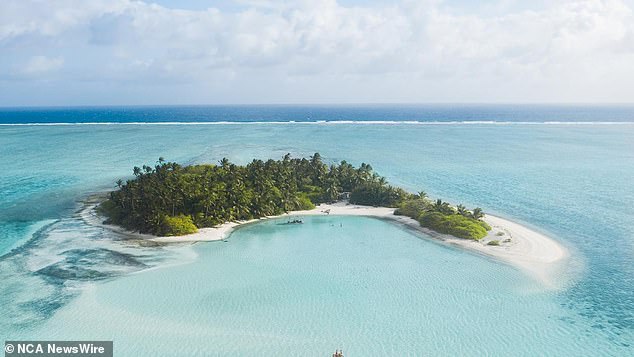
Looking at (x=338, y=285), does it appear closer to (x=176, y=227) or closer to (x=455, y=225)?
(x=455, y=225)

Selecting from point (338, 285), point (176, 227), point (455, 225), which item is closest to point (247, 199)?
point (176, 227)

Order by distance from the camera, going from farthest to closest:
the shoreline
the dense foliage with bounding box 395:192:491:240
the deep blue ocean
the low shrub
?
the dense foliage with bounding box 395:192:491:240 → the low shrub → the shoreline → the deep blue ocean

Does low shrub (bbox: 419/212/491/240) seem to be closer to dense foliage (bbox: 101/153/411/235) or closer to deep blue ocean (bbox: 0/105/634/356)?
deep blue ocean (bbox: 0/105/634/356)

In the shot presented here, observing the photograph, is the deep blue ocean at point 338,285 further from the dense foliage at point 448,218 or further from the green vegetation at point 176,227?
the dense foliage at point 448,218

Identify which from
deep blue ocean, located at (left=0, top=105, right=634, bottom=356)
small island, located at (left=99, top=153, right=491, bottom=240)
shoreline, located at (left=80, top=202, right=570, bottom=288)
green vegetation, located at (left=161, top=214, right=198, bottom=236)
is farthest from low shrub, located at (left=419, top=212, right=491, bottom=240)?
green vegetation, located at (left=161, top=214, right=198, bottom=236)

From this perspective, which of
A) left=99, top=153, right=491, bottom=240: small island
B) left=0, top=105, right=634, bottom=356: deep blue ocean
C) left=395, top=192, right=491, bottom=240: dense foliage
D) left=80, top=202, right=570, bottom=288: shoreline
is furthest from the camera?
left=99, top=153, right=491, bottom=240: small island

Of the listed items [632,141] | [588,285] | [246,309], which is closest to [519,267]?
[588,285]

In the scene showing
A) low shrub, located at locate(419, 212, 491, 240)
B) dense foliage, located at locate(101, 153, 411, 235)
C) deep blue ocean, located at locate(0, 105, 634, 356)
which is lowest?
deep blue ocean, located at locate(0, 105, 634, 356)

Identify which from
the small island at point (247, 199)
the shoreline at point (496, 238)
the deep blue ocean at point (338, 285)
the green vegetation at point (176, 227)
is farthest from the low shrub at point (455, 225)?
the green vegetation at point (176, 227)
